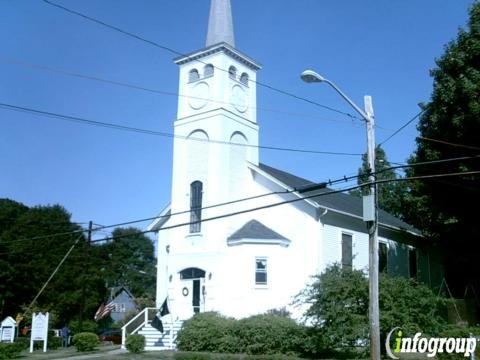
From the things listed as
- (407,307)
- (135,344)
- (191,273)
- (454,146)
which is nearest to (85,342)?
(135,344)

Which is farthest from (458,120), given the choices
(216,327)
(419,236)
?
(419,236)

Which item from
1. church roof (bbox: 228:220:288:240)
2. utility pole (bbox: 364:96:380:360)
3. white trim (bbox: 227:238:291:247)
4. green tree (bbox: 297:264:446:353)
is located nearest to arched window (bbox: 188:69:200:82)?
church roof (bbox: 228:220:288:240)

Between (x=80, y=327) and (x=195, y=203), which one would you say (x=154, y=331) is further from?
(x=80, y=327)

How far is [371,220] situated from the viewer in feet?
55.4

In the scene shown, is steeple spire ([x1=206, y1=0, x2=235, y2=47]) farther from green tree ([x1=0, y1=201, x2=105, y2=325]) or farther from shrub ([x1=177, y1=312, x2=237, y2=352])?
green tree ([x1=0, y1=201, x2=105, y2=325])

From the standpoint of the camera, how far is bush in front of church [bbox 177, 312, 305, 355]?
2367 centimetres

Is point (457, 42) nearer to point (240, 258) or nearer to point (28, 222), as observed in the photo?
point (240, 258)

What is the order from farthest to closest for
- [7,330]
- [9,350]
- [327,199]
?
[7,330]
[327,199]
[9,350]

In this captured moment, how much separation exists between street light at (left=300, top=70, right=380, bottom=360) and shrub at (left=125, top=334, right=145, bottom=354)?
13.8m

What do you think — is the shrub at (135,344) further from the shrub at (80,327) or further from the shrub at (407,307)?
the shrub at (80,327)

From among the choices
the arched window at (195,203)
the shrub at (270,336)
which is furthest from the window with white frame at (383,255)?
the shrub at (270,336)

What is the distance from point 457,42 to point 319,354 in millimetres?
15140

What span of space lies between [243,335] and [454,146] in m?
12.6

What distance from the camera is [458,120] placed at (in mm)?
24125
